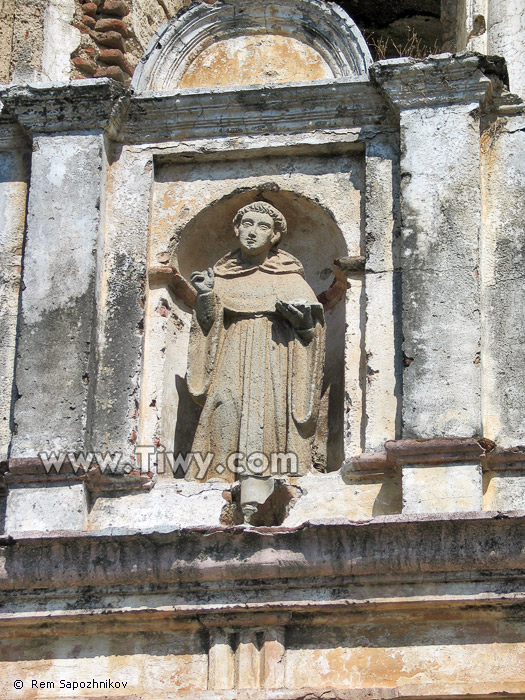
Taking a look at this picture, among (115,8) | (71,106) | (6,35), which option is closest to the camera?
→ (71,106)

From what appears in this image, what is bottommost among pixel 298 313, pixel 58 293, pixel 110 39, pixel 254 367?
pixel 254 367

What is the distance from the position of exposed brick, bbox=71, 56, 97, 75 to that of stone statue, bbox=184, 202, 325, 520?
5.67ft

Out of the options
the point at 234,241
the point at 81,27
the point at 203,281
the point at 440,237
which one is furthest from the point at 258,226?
the point at 81,27

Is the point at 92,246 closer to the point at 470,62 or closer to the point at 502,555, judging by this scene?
the point at 470,62

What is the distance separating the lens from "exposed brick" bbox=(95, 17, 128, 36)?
11.0 m

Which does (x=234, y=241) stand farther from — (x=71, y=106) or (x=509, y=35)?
(x=509, y=35)

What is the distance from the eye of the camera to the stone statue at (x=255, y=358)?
901 cm

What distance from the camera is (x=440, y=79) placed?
31.4 feet

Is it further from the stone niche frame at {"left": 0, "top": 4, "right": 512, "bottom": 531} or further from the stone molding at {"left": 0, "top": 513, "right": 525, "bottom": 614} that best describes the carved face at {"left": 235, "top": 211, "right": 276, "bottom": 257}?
the stone molding at {"left": 0, "top": 513, "right": 525, "bottom": 614}

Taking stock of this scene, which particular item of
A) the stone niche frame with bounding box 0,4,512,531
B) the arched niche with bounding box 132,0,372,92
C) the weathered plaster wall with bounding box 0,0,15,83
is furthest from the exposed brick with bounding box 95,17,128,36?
the stone niche frame with bounding box 0,4,512,531

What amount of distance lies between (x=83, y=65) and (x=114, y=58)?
0.77 ft

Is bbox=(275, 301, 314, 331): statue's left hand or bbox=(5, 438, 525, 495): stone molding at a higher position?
bbox=(275, 301, 314, 331): statue's left hand

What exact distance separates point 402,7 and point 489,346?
4407 mm

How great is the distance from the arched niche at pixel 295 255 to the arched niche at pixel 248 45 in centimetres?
86
